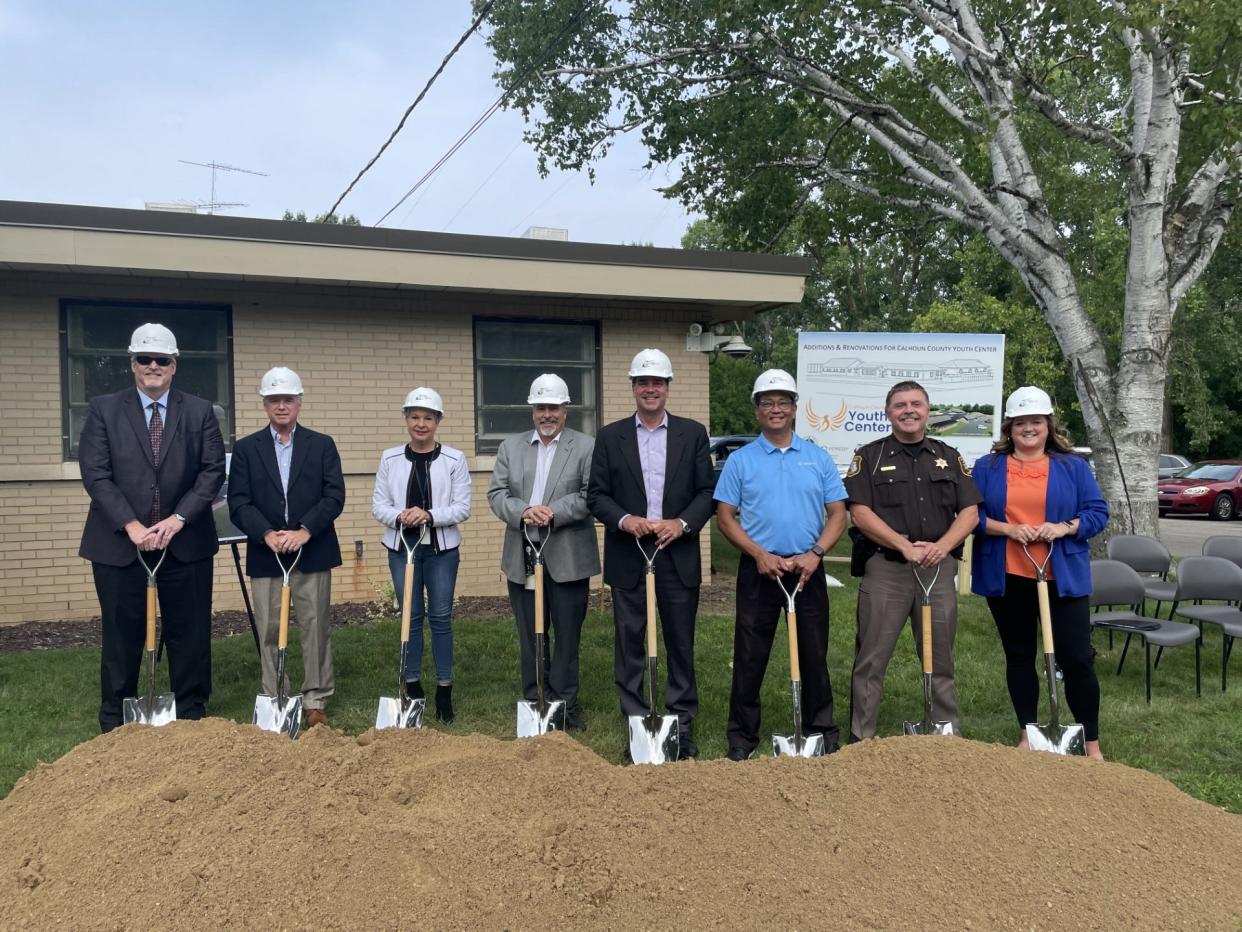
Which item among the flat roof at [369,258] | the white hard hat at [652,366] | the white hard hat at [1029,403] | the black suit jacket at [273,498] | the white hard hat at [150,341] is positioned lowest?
the black suit jacket at [273,498]

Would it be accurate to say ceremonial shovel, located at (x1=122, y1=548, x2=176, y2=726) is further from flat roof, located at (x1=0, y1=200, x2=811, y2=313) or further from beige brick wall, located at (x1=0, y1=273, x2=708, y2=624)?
beige brick wall, located at (x1=0, y1=273, x2=708, y2=624)

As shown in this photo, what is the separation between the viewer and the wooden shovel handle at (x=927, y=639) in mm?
4422

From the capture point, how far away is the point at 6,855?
312cm

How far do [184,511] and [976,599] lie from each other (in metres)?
7.60

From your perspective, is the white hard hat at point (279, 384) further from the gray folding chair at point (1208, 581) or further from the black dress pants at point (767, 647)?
the gray folding chair at point (1208, 581)

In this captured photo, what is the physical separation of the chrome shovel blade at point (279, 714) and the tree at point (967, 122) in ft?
24.0

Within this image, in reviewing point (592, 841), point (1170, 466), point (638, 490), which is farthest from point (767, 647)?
point (1170, 466)

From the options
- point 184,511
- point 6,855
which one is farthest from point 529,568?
point 6,855

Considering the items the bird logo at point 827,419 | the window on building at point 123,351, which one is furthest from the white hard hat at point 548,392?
the bird logo at point 827,419

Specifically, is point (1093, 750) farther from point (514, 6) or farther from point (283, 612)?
point (514, 6)

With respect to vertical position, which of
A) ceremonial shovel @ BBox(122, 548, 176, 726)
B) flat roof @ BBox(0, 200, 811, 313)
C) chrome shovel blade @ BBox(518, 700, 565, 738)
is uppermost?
flat roof @ BBox(0, 200, 811, 313)

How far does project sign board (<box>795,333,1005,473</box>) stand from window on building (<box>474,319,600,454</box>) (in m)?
2.22

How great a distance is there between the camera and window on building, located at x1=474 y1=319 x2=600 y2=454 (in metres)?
9.18

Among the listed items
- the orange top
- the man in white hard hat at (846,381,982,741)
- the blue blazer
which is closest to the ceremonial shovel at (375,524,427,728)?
the man in white hard hat at (846,381,982,741)
